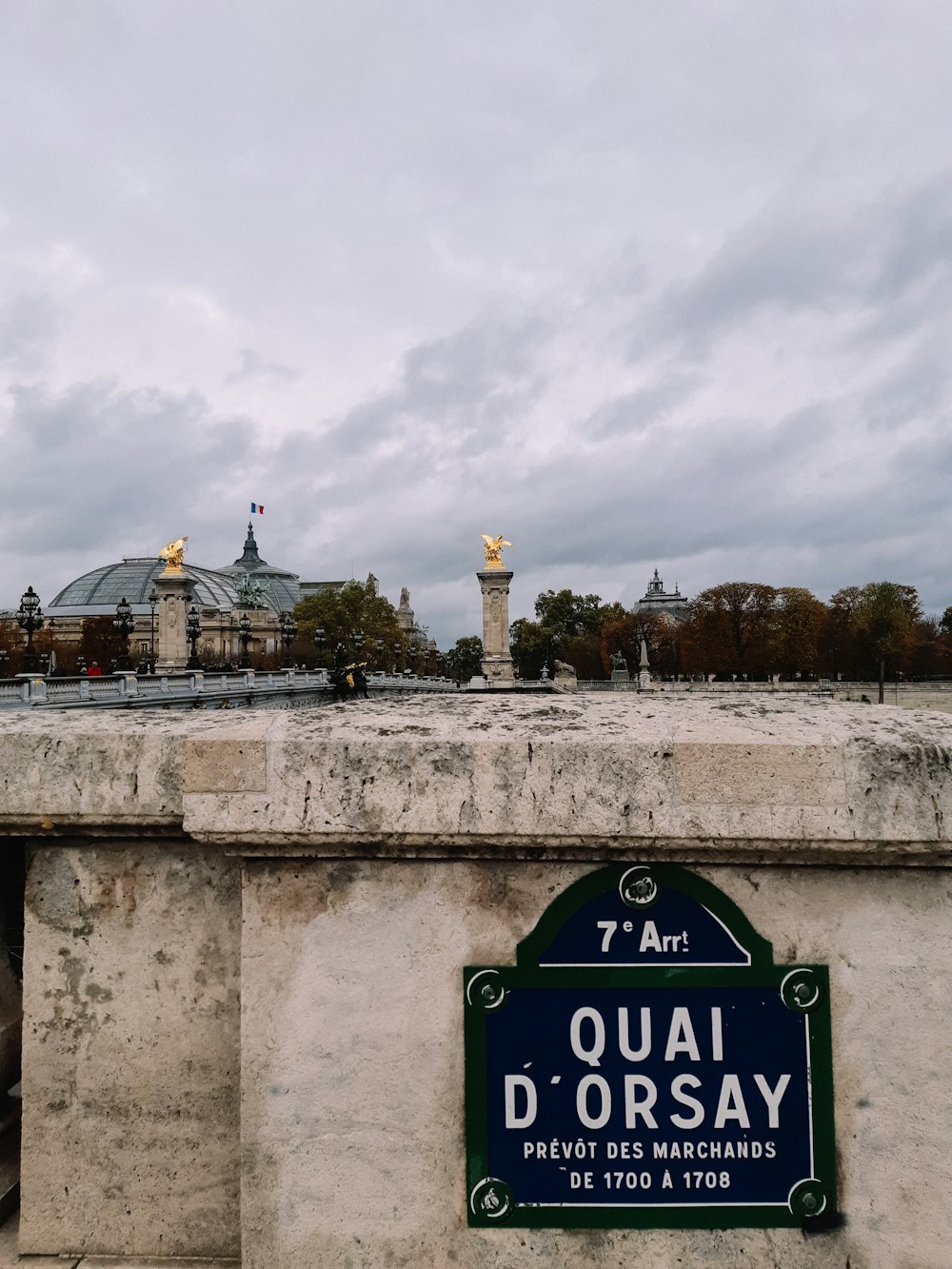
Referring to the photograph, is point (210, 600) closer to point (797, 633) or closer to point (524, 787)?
point (797, 633)

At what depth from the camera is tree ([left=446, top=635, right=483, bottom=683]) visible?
113m

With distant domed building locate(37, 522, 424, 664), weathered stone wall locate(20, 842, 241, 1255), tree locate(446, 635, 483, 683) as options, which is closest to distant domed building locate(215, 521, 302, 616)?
distant domed building locate(37, 522, 424, 664)

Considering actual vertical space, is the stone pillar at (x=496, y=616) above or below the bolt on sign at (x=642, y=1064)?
above

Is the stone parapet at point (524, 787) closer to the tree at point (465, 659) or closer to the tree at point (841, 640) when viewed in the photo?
the tree at point (841, 640)

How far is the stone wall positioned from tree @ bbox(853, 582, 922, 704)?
61.1 meters

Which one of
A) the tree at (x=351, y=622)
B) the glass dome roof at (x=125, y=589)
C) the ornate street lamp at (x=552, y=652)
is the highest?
the glass dome roof at (x=125, y=589)

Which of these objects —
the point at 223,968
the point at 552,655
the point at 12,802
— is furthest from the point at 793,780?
the point at 552,655

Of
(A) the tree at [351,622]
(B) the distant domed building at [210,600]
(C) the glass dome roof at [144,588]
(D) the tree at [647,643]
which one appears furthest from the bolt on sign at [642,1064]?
(C) the glass dome roof at [144,588]

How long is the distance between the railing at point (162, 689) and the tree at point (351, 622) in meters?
22.1

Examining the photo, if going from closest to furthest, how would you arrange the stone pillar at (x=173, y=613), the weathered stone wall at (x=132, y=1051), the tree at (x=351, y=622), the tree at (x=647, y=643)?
1. the weathered stone wall at (x=132, y=1051)
2. the stone pillar at (x=173, y=613)
3. the tree at (x=647, y=643)
4. the tree at (x=351, y=622)

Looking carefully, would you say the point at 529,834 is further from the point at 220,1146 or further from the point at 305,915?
the point at 220,1146

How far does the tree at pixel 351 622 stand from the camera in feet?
243

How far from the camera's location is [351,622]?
75.1 metres

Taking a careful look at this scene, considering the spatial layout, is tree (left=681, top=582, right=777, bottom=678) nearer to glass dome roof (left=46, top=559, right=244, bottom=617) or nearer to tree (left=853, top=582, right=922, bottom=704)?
tree (left=853, top=582, right=922, bottom=704)
